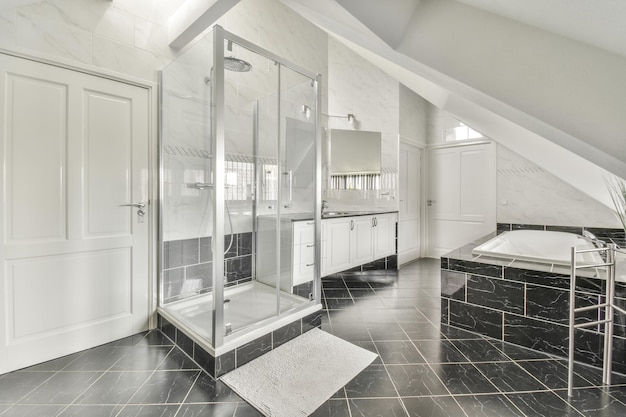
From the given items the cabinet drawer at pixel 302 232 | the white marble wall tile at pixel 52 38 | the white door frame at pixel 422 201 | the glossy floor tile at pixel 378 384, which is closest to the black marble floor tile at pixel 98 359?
the glossy floor tile at pixel 378 384

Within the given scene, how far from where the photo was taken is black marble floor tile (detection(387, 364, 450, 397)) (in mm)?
1660

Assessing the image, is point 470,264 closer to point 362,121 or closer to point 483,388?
point 483,388

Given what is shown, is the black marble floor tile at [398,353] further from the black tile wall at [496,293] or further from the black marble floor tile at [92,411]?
the black marble floor tile at [92,411]

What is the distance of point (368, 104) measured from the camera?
4684mm

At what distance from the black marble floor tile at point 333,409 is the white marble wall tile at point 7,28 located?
279cm

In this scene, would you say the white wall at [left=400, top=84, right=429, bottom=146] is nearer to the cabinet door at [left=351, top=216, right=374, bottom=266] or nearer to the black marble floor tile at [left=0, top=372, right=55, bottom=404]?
the cabinet door at [left=351, top=216, right=374, bottom=266]

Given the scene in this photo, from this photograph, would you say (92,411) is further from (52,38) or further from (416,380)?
(52,38)

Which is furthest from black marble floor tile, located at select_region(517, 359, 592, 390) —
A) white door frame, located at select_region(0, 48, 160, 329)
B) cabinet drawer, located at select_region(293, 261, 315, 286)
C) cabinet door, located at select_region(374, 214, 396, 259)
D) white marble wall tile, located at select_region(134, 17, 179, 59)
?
white marble wall tile, located at select_region(134, 17, 179, 59)

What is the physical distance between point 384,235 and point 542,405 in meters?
2.82

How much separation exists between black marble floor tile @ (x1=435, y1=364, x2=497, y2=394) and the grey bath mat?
1.50ft

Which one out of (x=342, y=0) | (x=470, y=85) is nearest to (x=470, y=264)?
(x=470, y=85)

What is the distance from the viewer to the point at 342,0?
1.04 m

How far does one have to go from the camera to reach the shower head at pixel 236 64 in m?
1.92

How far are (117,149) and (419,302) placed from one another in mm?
3107
